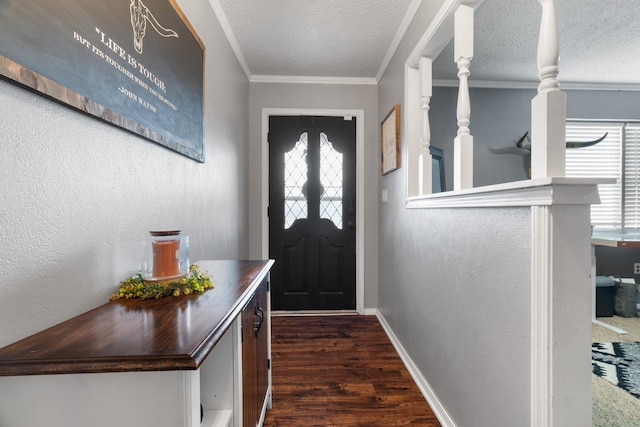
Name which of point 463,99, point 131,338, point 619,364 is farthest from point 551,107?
point 619,364

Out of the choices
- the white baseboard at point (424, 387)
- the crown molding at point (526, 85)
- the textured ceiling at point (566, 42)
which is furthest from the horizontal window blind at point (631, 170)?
the white baseboard at point (424, 387)

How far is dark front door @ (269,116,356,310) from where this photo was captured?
3.06m

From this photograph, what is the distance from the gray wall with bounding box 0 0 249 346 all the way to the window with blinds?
13.5ft

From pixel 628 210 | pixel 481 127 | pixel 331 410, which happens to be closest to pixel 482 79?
pixel 481 127

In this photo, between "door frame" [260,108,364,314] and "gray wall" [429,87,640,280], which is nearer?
"door frame" [260,108,364,314]

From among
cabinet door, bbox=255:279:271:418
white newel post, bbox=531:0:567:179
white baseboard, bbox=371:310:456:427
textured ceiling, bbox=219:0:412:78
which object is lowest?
white baseboard, bbox=371:310:456:427

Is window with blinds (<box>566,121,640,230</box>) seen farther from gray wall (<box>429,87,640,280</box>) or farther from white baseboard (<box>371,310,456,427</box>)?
white baseboard (<box>371,310,456,427</box>)

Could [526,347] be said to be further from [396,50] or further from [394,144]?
[396,50]

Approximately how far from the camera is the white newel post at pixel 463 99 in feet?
4.42

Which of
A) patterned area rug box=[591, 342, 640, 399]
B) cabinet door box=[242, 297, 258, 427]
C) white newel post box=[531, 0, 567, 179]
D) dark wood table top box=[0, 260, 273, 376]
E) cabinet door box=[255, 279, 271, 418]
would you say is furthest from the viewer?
patterned area rug box=[591, 342, 640, 399]

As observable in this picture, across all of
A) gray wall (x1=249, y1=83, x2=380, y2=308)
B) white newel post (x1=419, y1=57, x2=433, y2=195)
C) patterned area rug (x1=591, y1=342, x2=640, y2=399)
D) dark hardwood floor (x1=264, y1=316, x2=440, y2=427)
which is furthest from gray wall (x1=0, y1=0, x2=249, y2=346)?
patterned area rug (x1=591, y1=342, x2=640, y2=399)

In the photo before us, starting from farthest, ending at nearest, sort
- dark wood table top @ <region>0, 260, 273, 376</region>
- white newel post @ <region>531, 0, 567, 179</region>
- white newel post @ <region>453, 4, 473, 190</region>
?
1. white newel post @ <region>453, 4, 473, 190</region>
2. white newel post @ <region>531, 0, 567, 179</region>
3. dark wood table top @ <region>0, 260, 273, 376</region>

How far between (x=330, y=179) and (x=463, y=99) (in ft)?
5.96

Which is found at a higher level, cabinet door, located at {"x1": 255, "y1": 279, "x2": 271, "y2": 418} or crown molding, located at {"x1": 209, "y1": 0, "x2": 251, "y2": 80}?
crown molding, located at {"x1": 209, "y1": 0, "x2": 251, "y2": 80}
